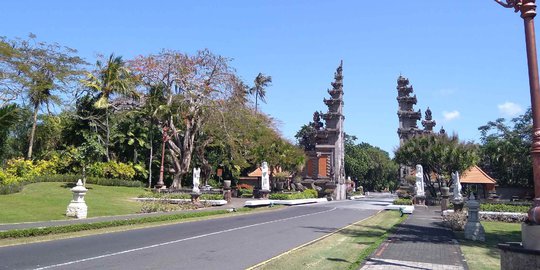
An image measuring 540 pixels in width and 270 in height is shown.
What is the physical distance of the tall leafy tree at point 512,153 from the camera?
54938 millimetres

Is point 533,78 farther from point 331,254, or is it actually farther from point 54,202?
point 54,202

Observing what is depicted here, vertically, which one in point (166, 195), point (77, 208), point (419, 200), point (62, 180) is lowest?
point (77, 208)

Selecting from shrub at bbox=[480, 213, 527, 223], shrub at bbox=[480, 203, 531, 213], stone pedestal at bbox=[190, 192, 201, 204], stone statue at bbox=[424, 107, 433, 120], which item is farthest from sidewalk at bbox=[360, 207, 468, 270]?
stone statue at bbox=[424, 107, 433, 120]

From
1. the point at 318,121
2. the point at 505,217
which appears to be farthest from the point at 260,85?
the point at 505,217

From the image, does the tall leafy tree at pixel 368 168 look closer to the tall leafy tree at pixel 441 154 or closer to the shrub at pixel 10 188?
the tall leafy tree at pixel 441 154

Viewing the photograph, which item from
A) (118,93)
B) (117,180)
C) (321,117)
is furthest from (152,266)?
(321,117)

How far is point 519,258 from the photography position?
275 inches

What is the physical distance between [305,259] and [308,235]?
5.72m

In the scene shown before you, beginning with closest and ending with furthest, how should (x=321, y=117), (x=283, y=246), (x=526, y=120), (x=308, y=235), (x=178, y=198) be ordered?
(x=283, y=246)
(x=308, y=235)
(x=178, y=198)
(x=526, y=120)
(x=321, y=117)

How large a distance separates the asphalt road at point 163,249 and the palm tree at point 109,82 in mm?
27861

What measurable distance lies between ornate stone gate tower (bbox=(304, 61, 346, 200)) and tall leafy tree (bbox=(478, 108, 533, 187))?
65.9 ft

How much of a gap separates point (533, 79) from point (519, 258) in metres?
3.08

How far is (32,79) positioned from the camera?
41500mm

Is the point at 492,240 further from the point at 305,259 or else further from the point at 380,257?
the point at 305,259
